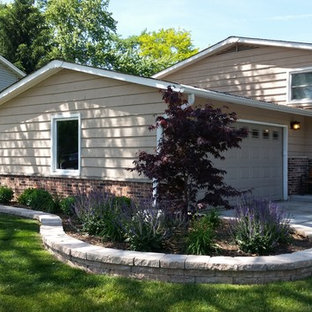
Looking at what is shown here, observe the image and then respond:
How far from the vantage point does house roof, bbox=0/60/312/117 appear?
8.45m

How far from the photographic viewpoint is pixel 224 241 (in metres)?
5.95

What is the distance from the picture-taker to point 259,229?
5.49 meters

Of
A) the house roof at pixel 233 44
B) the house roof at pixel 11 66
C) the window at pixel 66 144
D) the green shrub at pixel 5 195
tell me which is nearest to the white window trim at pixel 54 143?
the window at pixel 66 144

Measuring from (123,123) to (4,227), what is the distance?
11.0 ft

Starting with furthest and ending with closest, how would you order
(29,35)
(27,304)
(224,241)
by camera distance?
(29,35) < (224,241) < (27,304)

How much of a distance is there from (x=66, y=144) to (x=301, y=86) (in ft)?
25.3

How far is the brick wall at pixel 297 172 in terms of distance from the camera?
12.8 meters

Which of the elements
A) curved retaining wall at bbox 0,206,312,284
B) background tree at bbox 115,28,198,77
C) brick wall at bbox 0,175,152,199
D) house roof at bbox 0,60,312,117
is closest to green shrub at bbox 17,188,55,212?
brick wall at bbox 0,175,152,199

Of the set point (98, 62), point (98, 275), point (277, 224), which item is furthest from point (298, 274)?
point (98, 62)

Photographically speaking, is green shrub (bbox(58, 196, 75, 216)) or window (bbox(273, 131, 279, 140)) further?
window (bbox(273, 131, 279, 140))

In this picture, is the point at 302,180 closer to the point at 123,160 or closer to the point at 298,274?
the point at 123,160

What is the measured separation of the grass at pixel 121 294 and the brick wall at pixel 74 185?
361 centimetres

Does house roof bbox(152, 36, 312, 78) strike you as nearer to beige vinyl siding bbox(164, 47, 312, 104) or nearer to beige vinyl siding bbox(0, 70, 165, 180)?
beige vinyl siding bbox(164, 47, 312, 104)

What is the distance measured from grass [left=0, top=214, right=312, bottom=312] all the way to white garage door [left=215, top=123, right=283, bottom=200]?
540cm
